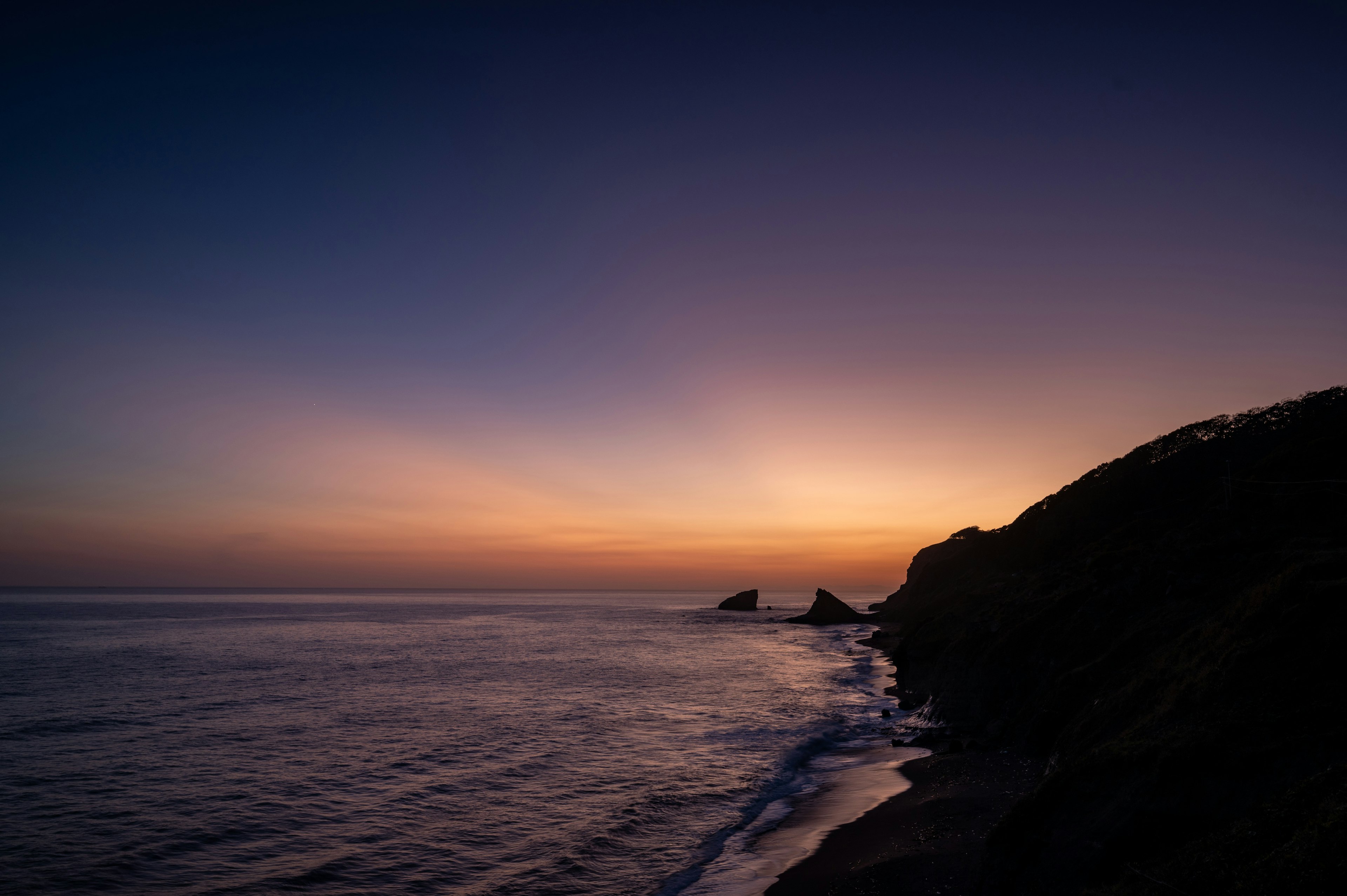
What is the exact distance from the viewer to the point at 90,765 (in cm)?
2570

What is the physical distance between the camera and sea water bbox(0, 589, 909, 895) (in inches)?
663

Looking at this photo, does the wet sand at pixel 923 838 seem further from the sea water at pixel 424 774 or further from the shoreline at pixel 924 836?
the sea water at pixel 424 774

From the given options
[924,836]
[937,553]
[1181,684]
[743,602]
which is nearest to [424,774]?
[924,836]

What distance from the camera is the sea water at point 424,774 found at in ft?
55.3

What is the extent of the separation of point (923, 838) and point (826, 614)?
121m

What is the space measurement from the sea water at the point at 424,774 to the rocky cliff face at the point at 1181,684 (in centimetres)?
611

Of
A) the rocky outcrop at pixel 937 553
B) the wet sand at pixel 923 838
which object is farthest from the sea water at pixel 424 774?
the rocky outcrop at pixel 937 553

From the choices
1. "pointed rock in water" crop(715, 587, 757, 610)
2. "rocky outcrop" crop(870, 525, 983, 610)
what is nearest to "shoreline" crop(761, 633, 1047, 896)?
"rocky outcrop" crop(870, 525, 983, 610)

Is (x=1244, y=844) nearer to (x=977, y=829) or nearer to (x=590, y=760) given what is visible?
(x=977, y=829)

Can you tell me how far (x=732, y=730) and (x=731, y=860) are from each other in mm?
16997

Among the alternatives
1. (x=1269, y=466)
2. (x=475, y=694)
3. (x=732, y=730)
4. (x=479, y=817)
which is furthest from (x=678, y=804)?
(x=1269, y=466)

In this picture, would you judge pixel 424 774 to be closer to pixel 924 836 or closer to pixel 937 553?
pixel 924 836

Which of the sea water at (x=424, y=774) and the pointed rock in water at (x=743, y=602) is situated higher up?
the sea water at (x=424, y=774)

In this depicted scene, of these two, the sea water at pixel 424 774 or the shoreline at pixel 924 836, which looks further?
the sea water at pixel 424 774
